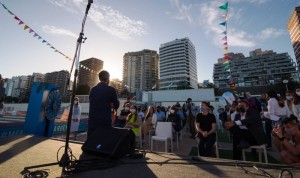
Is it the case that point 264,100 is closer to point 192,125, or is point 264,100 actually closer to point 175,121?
point 192,125

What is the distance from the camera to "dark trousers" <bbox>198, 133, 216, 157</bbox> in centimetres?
414

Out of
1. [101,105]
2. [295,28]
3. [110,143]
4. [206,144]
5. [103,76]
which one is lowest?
[206,144]

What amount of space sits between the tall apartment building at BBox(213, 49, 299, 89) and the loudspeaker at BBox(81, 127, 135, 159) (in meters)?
111

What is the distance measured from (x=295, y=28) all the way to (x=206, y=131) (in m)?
111

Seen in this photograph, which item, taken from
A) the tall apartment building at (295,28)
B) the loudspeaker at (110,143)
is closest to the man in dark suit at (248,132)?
the loudspeaker at (110,143)

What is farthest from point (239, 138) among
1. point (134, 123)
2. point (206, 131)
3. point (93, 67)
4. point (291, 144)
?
point (93, 67)

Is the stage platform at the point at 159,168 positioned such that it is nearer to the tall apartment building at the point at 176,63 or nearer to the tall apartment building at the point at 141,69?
the tall apartment building at the point at 176,63

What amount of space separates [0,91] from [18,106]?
29.8 m

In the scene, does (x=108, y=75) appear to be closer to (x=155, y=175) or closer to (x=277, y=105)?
(x=155, y=175)

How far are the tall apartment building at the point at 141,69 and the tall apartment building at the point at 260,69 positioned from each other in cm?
4599

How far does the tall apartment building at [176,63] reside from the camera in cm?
10219

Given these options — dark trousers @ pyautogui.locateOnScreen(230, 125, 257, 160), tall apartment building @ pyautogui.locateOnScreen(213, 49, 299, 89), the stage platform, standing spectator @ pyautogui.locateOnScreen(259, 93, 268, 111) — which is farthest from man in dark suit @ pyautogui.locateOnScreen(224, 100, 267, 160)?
tall apartment building @ pyautogui.locateOnScreen(213, 49, 299, 89)

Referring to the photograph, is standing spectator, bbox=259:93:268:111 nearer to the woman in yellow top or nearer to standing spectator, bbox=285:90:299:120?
standing spectator, bbox=285:90:299:120

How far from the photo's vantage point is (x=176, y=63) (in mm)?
103812
